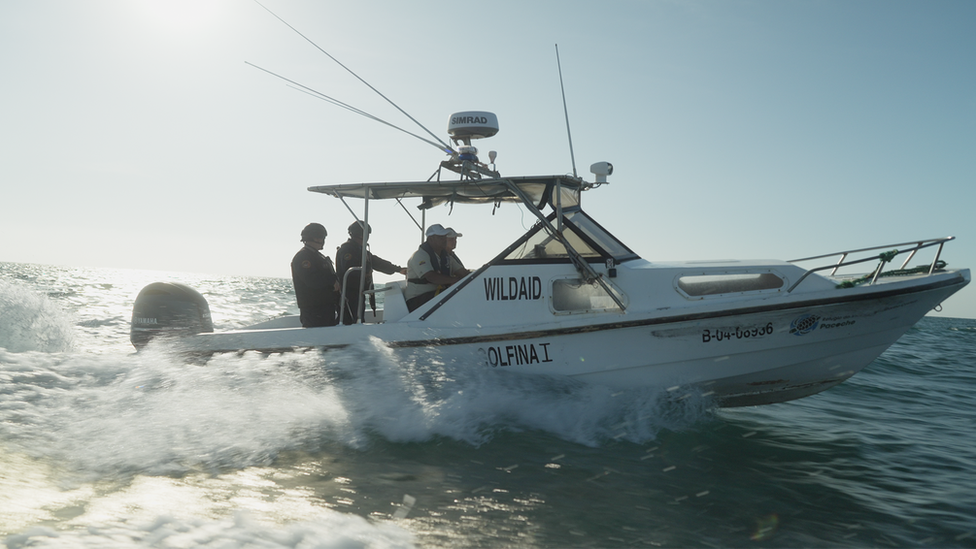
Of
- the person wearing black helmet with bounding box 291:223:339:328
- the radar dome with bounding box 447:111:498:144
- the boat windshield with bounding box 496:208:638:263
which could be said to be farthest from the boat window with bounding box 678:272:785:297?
the person wearing black helmet with bounding box 291:223:339:328

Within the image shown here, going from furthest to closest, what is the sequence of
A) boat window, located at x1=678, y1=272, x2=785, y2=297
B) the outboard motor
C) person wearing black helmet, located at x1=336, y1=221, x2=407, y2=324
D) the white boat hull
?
person wearing black helmet, located at x1=336, y1=221, x2=407, y2=324, the outboard motor, boat window, located at x1=678, y1=272, x2=785, y2=297, the white boat hull

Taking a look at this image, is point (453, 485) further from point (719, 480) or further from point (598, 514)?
point (719, 480)

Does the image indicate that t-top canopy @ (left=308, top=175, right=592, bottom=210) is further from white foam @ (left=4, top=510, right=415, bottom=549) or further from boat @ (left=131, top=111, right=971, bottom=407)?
white foam @ (left=4, top=510, right=415, bottom=549)

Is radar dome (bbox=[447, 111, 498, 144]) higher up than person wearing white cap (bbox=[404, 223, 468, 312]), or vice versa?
radar dome (bbox=[447, 111, 498, 144])

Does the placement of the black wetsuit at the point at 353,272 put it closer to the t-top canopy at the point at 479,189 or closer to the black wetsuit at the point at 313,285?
the black wetsuit at the point at 313,285

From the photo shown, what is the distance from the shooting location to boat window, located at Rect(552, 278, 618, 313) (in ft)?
17.1

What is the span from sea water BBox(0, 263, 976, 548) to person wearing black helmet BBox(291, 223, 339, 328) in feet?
2.21

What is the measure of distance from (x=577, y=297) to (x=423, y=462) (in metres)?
2.07

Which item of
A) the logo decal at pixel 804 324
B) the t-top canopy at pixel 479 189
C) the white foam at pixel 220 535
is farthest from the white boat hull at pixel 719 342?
the white foam at pixel 220 535

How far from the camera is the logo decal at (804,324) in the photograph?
15.9ft

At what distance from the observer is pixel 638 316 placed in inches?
193

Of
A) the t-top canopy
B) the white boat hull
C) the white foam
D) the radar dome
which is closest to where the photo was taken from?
the white foam

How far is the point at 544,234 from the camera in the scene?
544 centimetres

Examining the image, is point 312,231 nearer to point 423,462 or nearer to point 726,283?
point 423,462
